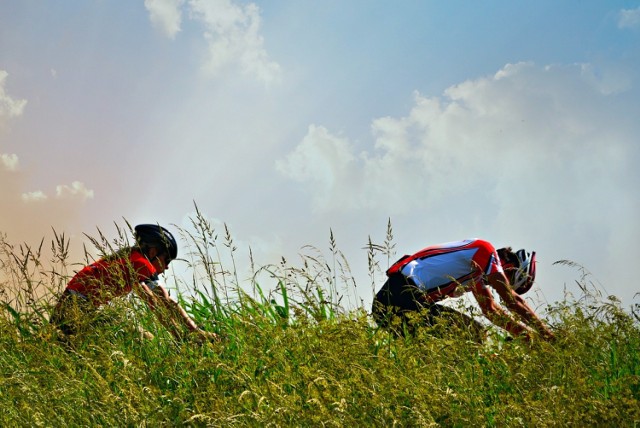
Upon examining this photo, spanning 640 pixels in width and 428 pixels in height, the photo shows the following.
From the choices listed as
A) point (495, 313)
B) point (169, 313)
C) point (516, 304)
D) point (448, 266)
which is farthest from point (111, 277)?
point (516, 304)

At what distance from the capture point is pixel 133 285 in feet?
17.0

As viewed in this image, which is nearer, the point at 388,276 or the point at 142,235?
the point at 388,276

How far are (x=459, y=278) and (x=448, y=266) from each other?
11 cm

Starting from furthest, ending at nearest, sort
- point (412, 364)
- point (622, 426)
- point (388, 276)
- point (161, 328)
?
1. point (388, 276)
2. point (161, 328)
3. point (412, 364)
4. point (622, 426)

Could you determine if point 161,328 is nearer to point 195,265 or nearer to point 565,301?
point 195,265

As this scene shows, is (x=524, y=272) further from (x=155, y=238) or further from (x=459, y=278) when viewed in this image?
(x=155, y=238)

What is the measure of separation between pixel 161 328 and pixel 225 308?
0.67 metres

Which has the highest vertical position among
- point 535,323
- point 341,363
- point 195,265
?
point 195,265

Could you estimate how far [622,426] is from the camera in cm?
279

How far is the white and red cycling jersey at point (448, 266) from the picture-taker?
5.22m

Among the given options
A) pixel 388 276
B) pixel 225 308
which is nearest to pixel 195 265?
pixel 225 308

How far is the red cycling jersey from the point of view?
17.2ft

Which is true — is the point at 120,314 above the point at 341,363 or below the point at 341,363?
above

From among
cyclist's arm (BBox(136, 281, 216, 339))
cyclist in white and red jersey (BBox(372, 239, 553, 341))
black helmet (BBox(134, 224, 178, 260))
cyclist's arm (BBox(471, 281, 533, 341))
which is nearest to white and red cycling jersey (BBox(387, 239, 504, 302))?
cyclist in white and red jersey (BBox(372, 239, 553, 341))
